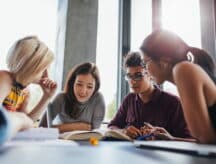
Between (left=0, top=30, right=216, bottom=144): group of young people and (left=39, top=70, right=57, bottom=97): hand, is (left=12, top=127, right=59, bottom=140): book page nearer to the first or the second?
(left=0, top=30, right=216, bottom=144): group of young people

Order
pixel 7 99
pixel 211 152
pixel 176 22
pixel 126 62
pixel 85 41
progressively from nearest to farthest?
pixel 211 152 → pixel 7 99 → pixel 126 62 → pixel 176 22 → pixel 85 41

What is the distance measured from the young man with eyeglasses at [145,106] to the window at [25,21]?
1.00 m

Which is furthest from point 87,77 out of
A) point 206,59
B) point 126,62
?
point 206,59

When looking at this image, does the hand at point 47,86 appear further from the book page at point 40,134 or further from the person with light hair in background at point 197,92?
the person with light hair in background at point 197,92

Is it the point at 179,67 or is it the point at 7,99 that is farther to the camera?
the point at 7,99

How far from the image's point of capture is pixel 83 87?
5.43 feet

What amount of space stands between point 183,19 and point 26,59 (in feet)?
4.47

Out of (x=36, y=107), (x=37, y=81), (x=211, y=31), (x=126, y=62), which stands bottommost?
(x=36, y=107)

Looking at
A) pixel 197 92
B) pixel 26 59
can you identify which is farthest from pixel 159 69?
pixel 26 59

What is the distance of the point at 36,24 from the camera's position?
2.38 metres

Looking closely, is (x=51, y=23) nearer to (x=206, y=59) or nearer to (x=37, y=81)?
(x=37, y=81)

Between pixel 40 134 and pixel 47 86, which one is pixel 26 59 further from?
pixel 40 134

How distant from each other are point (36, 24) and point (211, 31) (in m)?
1.59

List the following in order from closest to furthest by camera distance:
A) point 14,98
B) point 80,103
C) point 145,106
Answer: point 14,98
point 145,106
point 80,103
